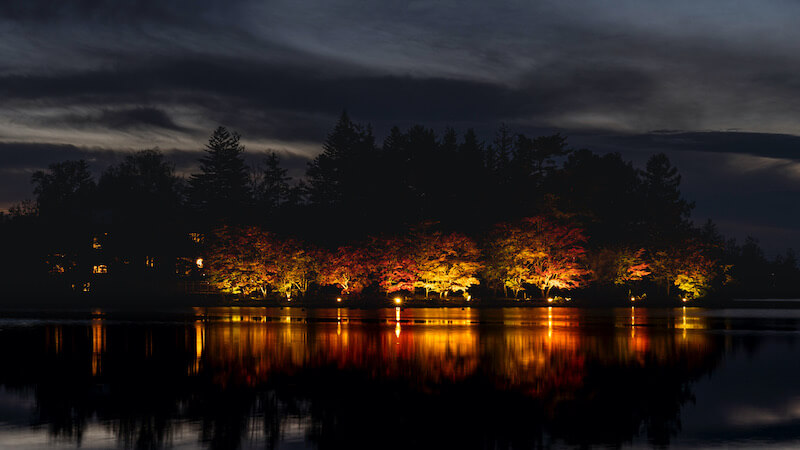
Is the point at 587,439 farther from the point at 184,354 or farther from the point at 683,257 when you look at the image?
the point at 683,257

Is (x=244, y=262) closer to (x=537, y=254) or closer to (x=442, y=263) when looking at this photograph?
(x=442, y=263)

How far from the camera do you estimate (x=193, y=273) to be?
93.1 meters

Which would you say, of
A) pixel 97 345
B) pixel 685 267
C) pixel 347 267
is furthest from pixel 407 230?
pixel 97 345

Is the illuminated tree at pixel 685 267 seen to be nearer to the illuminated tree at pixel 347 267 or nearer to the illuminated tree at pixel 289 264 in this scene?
the illuminated tree at pixel 347 267

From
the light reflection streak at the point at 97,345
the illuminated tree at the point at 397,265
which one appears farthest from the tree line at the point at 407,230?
the light reflection streak at the point at 97,345

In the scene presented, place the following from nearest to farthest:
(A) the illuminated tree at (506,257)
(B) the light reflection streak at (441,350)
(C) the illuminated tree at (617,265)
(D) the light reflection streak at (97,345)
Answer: (B) the light reflection streak at (441,350) → (D) the light reflection streak at (97,345) → (A) the illuminated tree at (506,257) → (C) the illuminated tree at (617,265)

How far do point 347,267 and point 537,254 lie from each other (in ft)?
55.3

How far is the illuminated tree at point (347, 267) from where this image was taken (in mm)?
75875

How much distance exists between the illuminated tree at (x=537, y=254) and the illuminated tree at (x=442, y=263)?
13.7ft

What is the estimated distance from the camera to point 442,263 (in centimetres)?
7444

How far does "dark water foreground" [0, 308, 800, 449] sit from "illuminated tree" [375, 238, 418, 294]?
137 ft

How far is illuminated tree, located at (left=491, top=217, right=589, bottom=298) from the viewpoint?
7712 cm

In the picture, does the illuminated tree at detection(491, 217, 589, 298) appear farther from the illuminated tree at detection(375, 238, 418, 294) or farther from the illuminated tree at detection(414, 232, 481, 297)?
the illuminated tree at detection(375, 238, 418, 294)

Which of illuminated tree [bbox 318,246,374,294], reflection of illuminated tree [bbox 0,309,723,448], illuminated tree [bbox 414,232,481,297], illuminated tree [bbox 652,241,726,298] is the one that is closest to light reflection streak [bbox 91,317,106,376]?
reflection of illuminated tree [bbox 0,309,723,448]
